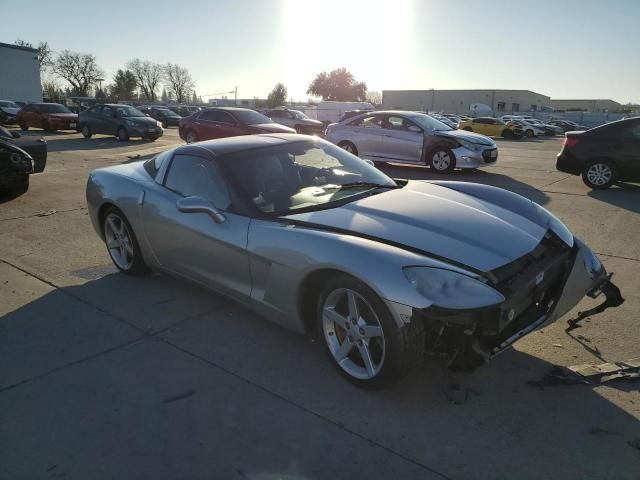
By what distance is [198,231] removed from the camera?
3.71m

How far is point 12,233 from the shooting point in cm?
622

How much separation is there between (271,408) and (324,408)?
29 cm

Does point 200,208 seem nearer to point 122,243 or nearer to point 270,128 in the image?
point 122,243

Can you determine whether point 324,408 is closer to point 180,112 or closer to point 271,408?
point 271,408

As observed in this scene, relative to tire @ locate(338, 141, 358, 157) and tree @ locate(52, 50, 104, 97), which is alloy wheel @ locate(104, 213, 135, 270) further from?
tree @ locate(52, 50, 104, 97)

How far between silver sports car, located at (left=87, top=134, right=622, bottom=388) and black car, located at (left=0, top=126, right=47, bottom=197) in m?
4.90

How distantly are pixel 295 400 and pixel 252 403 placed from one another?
9.6 inches

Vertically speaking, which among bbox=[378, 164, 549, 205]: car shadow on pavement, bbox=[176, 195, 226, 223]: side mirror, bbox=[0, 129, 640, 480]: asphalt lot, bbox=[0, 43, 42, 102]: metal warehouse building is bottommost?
bbox=[0, 129, 640, 480]: asphalt lot

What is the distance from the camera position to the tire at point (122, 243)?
4.55m

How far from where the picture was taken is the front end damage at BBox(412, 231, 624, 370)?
251 centimetres

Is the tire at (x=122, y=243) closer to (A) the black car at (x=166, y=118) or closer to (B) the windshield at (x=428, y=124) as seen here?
(B) the windshield at (x=428, y=124)

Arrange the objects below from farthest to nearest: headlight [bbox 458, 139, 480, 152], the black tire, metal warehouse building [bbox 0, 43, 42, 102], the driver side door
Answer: metal warehouse building [bbox 0, 43, 42, 102]
headlight [bbox 458, 139, 480, 152]
the black tire
the driver side door

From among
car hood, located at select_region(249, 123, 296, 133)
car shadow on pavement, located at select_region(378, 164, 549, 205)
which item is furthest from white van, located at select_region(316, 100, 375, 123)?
car shadow on pavement, located at select_region(378, 164, 549, 205)

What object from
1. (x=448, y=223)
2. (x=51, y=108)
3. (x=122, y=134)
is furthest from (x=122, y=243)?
(x=51, y=108)
